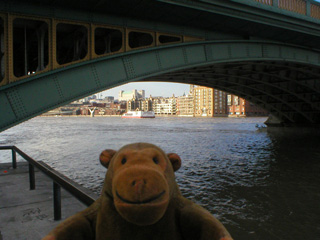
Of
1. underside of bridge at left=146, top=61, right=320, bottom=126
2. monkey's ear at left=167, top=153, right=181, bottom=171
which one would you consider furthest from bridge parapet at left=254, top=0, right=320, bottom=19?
monkey's ear at left=167, top=153, right=181, bottom=171

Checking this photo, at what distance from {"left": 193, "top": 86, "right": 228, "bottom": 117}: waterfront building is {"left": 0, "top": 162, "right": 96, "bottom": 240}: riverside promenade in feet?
451

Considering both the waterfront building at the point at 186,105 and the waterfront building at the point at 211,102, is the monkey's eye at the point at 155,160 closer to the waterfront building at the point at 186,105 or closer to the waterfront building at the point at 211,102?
the waterfront building at the point at 211,102

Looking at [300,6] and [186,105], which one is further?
[186,105]

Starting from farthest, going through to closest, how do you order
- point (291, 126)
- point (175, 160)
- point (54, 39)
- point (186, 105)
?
point (186, 105), point (291, 126), point (54, 39), point (175, 160)

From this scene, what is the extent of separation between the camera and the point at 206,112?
147 m

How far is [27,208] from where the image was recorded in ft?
18.0

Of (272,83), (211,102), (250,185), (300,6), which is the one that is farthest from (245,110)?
(250,185)

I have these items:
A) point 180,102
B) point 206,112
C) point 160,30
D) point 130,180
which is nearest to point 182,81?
point 160,30

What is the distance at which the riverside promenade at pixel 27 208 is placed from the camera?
4473 mm

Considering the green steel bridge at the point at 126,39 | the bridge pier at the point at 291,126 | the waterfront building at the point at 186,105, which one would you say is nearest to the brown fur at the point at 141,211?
the green steel bridge at the point at 126,39

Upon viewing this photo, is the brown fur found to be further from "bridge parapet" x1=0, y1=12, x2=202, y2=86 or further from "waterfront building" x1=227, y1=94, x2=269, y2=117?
"waterfront building" x1=227, y1=94, x2=269, y2=117

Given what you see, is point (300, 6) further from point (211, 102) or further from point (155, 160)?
point (211, 102)

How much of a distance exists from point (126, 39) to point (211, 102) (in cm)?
13555

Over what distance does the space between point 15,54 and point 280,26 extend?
1294 centimetres
